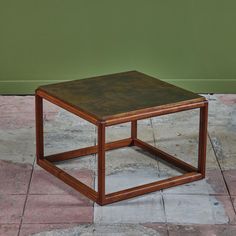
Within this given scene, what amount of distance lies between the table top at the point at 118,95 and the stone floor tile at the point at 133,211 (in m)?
0.38

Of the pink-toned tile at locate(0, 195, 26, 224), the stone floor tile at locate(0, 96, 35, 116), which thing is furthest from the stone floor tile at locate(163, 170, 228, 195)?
the stone floor tile at locate(0, 96, 35, 116)

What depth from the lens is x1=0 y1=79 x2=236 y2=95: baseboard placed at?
467cm

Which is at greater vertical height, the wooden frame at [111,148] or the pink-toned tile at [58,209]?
the wooden frame at [111,148]

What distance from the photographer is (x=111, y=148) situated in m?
3.79

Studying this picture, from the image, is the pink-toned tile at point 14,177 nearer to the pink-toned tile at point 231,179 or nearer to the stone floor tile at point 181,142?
the stone floor tile at point 181,142

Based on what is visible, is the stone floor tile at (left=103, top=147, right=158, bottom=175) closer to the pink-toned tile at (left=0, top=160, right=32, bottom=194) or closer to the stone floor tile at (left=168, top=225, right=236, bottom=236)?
the pink-toned tile at (left=0, top=160, right=32, bottom=194)

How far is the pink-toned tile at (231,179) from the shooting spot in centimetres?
334

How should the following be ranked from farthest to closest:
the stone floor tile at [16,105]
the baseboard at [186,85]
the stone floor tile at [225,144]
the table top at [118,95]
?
1. the baseboard at [186,85]
2. the stone floor tile at [16,105]
3. the stone floor tile at [225,144]
4. the table top at [118,95]

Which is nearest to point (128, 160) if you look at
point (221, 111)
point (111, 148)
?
point (111, 148)

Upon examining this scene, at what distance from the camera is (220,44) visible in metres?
4.65

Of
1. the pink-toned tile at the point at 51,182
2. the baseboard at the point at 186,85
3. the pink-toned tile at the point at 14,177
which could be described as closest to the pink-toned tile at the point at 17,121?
the baseboard at the point at 186,85

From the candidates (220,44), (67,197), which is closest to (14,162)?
(67,197)

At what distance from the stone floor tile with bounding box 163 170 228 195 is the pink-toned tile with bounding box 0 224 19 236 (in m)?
0.69

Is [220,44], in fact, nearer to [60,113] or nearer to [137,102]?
[60,113]
